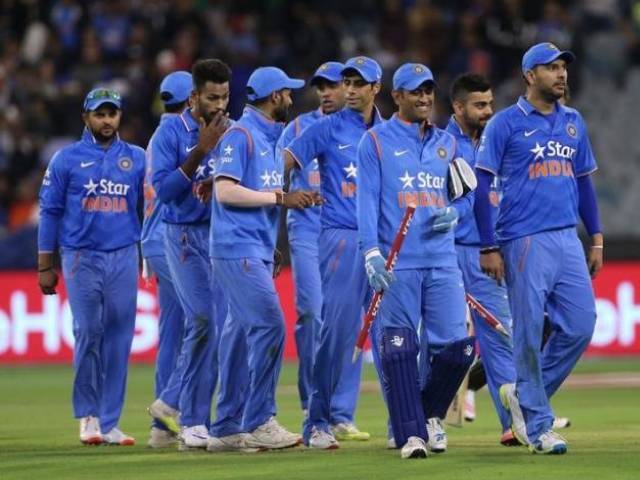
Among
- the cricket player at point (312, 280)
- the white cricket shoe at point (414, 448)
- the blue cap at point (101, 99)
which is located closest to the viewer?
the white cricket shoe at point (414, 448)

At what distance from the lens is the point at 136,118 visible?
25188mm

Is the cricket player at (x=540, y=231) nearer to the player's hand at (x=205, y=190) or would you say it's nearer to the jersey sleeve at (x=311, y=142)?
the jersey sleeve at (x=311, y=142)

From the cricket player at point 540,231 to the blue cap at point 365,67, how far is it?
1.19 meters

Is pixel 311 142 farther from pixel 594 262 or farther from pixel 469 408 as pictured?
pixel 469 408

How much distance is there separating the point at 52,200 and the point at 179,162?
153cm

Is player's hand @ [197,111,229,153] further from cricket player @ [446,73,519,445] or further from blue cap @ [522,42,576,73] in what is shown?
blue cap @ [522,42,576,73]

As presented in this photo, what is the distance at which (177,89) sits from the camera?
13.8 meters

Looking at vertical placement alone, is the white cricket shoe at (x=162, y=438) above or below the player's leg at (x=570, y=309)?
below

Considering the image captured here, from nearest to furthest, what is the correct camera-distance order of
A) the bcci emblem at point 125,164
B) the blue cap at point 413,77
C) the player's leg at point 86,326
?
the blue cap at point 413,77
the player's leg at point 86,326
the bcci emblem at point 125,164

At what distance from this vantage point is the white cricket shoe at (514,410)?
12052mm

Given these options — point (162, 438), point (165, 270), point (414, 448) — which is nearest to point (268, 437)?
point (162, 438)

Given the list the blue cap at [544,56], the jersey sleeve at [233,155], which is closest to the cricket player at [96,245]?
the jersey sleeve at [233,155]

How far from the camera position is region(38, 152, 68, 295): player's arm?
13.8m

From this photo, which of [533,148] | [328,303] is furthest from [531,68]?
[328,303]
